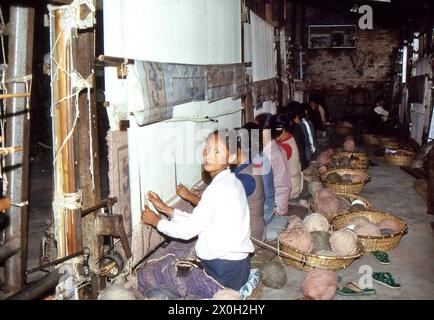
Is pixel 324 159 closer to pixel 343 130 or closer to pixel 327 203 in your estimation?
pixel 327 203

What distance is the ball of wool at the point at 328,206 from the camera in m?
5.51

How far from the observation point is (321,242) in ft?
14.5

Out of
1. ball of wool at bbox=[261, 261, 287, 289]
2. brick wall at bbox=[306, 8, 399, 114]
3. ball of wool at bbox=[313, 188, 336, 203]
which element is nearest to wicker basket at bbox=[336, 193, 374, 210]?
ball of wool at bbox=[313, 188, 336, 203]

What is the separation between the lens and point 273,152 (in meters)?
5.19

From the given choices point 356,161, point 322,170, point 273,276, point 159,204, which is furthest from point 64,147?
point 356,161

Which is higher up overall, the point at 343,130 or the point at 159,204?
the point at 343,130

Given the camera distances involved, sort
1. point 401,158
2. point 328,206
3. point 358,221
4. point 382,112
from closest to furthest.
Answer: point 358,221, point 328,206, point 401,158, point 382,112

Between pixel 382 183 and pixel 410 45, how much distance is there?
297 inches

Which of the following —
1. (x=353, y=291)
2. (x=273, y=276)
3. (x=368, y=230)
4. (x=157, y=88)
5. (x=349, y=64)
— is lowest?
(x=353, y=291)

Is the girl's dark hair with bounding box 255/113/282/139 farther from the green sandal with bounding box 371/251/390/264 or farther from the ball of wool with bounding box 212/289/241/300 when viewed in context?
the ball of wool with bounding box 212/289/241/300

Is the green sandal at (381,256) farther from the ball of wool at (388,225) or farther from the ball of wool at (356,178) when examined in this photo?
the ball of wool at (356,178)

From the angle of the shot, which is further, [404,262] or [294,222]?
[294,222]

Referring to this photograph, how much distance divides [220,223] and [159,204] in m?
0.75

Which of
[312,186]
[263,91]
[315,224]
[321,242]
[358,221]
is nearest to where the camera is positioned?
[321,242]
